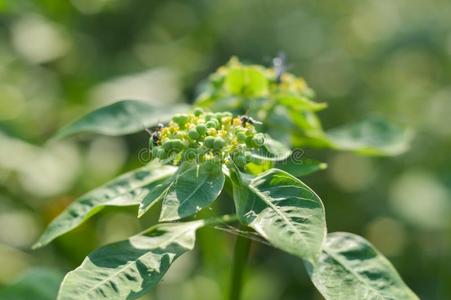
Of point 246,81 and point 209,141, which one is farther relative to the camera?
point 246,81

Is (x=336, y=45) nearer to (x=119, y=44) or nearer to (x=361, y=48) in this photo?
(x=361, y=48)

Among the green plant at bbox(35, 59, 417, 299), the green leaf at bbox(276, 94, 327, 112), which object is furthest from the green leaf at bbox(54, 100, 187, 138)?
the green leaf at bbox(276, 94, 327, 112)

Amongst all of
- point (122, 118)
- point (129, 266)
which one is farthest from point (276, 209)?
point (122, 118)

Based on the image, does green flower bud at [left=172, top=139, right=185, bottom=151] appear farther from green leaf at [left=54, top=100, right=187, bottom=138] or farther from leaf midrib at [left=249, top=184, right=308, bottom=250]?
green leaf at [left=54, top=100, right=187, bottom=138]

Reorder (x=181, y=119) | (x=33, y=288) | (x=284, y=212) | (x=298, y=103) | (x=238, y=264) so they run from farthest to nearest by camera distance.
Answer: (x=33, y=288) < (x=298, y=103) < (x=238, y=264) < (x=181, y=119) < (x=284, y=212)

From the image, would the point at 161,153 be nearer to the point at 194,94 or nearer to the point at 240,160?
the point at 240,160

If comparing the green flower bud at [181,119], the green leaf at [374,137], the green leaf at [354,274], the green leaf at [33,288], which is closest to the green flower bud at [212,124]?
the green flower bud at [181,119]

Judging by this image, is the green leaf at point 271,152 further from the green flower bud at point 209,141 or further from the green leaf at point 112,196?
the green leaf at point 112,196
